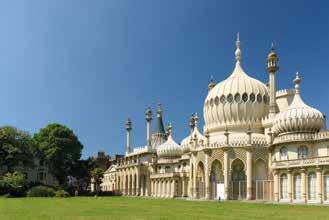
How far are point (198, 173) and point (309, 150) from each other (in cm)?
1806

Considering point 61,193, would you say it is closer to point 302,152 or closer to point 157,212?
point 302,152

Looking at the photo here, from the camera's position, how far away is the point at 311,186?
52.6 meters

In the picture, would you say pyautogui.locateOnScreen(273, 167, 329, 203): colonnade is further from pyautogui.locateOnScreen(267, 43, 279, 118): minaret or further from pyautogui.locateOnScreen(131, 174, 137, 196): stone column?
pyautogui.locateOnScreen(131, 174, 137, 196): stone column

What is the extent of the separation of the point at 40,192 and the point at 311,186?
42.7 m

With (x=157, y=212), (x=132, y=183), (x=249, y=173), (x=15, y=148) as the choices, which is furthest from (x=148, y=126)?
(x=157, y=212)

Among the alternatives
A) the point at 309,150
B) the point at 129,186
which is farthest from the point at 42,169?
the point at 309,150

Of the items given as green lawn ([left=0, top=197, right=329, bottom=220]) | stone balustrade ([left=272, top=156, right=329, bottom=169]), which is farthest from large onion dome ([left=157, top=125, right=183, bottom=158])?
green lawn ([left=0, top=197, right=329, bottom=220])

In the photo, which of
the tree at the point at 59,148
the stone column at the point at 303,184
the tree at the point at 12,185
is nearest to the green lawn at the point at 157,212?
the stone column at the point at 303,184

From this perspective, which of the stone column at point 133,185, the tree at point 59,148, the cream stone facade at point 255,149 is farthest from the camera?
the stone column at point 133,185

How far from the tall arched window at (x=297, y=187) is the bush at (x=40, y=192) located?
39385 millimetres

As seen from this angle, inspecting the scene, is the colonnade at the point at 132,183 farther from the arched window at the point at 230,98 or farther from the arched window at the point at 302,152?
the arched window at the point at 302,152

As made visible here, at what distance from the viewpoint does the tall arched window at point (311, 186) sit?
52125 millimetres

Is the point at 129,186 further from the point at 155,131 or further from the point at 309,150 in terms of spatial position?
the point at 309,150

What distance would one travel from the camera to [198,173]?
69.9 meters
